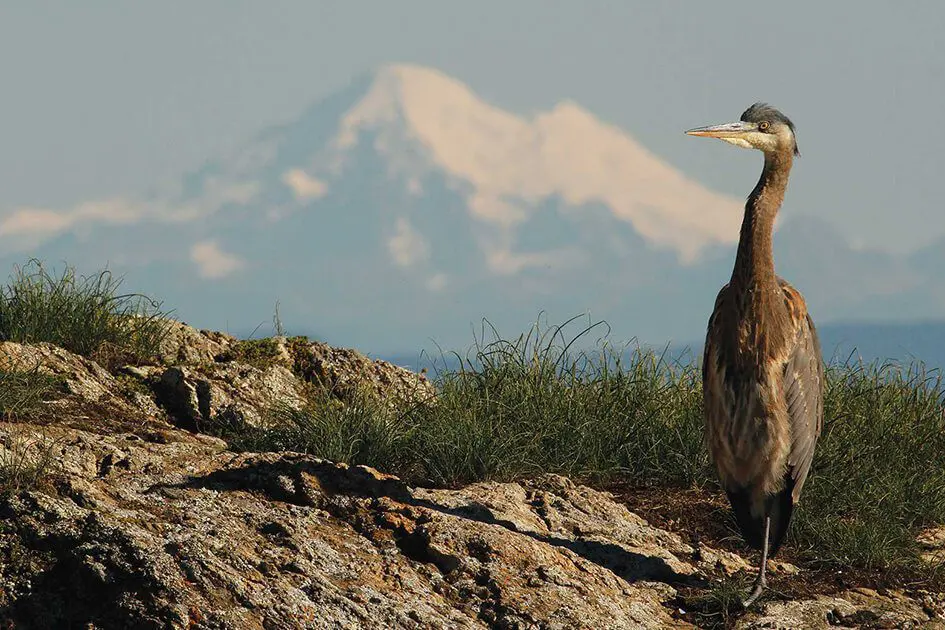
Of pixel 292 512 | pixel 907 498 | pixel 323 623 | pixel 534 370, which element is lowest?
pixel 323 623

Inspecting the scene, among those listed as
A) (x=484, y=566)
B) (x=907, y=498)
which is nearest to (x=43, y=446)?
(x=484, y=566)

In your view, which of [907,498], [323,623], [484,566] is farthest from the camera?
[907,498]

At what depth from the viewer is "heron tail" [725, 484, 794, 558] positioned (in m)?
6.25

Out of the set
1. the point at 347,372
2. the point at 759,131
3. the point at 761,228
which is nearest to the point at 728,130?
the point at 759,131

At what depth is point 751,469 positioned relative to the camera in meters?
6.25

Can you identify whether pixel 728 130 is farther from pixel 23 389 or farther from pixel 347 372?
pixel 23 389

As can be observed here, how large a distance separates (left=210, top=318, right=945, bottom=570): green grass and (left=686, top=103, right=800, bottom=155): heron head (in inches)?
73.4

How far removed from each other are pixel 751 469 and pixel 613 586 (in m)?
1.34

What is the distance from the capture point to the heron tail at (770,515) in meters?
6.25

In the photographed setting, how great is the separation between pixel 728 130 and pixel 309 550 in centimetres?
345

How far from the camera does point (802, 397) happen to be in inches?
252

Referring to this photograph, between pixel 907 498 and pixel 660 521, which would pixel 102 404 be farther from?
pixel 907 498

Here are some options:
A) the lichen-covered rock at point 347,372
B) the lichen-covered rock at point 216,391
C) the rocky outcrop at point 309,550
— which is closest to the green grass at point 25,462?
the rocky outcrop at point 309,550

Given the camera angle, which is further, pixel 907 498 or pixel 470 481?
pixel 907 498
